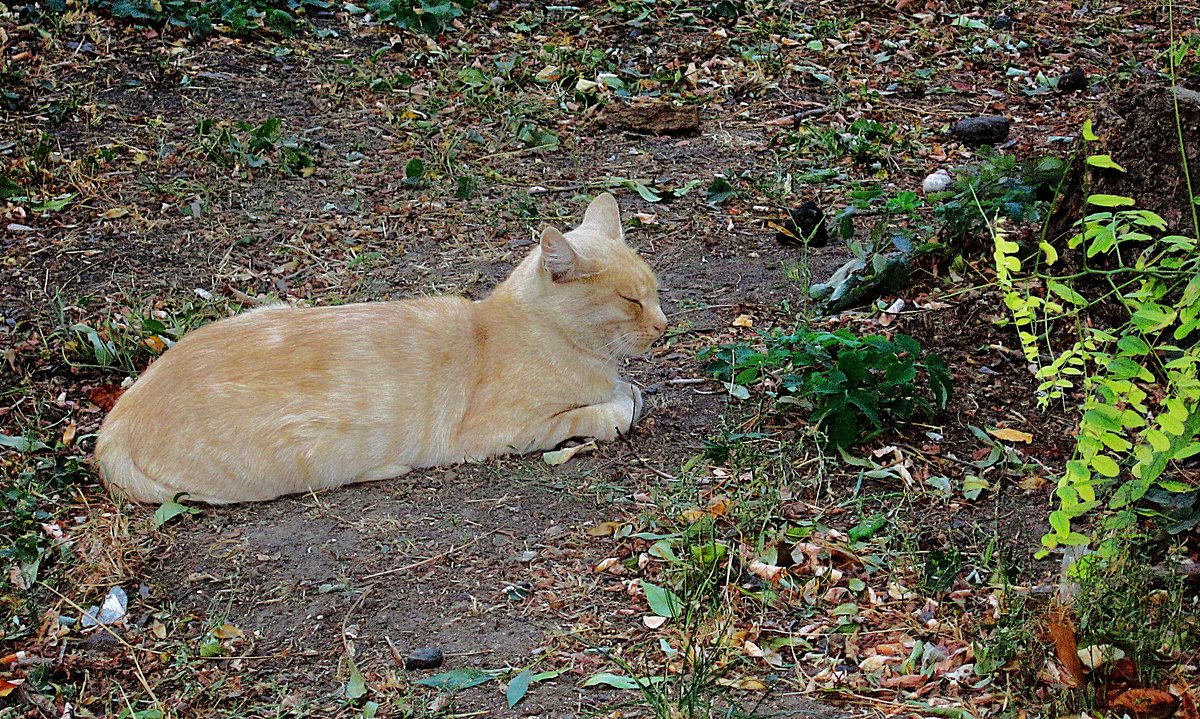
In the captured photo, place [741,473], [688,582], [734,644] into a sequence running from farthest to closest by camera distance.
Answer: [741,473] < [688,582] < [734,644]

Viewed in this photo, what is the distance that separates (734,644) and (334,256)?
3.57m

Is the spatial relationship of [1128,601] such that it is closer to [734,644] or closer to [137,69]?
[734,644]

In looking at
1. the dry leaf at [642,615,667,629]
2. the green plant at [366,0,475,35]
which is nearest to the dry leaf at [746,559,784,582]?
the dry leaf at [642,615,667,629]

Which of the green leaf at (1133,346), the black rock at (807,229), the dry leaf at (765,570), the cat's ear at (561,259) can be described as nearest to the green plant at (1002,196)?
the black rock at (807,229)

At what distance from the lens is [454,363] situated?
479 centimetres

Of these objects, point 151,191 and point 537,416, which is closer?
point 537,416

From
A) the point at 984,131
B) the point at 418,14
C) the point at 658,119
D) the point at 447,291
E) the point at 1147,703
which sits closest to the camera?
the point at 1147,703

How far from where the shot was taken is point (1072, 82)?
800 centimetres

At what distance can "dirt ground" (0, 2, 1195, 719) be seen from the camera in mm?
3652

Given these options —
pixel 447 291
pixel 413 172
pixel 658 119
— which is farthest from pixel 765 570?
pixel 658 119

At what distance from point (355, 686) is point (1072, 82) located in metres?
6.45

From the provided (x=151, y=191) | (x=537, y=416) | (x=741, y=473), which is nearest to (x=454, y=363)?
(x=537, y=416)

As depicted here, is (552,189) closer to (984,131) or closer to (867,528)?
(984,131)

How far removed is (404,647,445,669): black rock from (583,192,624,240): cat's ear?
215 cm
